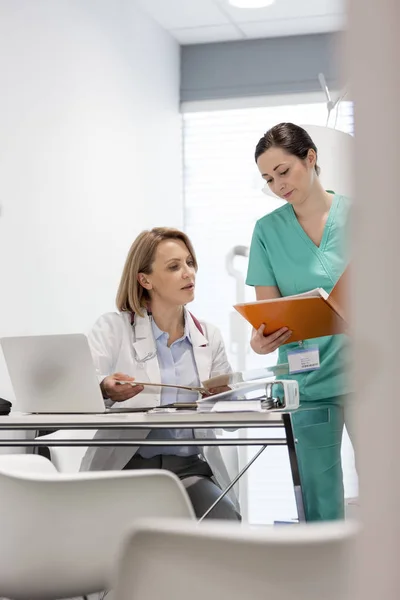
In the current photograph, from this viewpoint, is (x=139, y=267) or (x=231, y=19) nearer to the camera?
(x=139, y=267)

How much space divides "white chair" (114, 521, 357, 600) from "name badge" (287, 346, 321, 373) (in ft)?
4.76

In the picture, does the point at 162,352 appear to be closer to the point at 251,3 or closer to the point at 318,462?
the point at 318,462

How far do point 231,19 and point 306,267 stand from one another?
264 cm

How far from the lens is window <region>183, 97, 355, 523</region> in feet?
16.4

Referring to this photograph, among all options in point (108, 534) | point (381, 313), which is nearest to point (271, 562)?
point (381, 313)

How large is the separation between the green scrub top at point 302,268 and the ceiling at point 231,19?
2.20 meters

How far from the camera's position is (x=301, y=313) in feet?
6.76

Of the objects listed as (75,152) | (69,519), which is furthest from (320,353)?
(75,152)

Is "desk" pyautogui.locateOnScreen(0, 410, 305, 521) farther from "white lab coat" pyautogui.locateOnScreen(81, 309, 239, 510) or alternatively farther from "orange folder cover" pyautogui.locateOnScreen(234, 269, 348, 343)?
"white lab coat" pyautogui.locateOnScreen(81, 309, 239, 510)

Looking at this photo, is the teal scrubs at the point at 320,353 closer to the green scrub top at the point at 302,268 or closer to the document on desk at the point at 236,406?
the green scrub top at the point at 302,268

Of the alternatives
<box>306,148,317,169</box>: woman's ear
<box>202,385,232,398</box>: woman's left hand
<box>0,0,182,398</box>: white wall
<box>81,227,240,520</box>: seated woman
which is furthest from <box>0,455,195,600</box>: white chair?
<box>0,0,182,398</box>: white wall

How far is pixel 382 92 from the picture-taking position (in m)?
0.30

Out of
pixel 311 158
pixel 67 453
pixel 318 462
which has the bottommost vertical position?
pixel 67 453

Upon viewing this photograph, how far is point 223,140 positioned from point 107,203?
51.8 inches
